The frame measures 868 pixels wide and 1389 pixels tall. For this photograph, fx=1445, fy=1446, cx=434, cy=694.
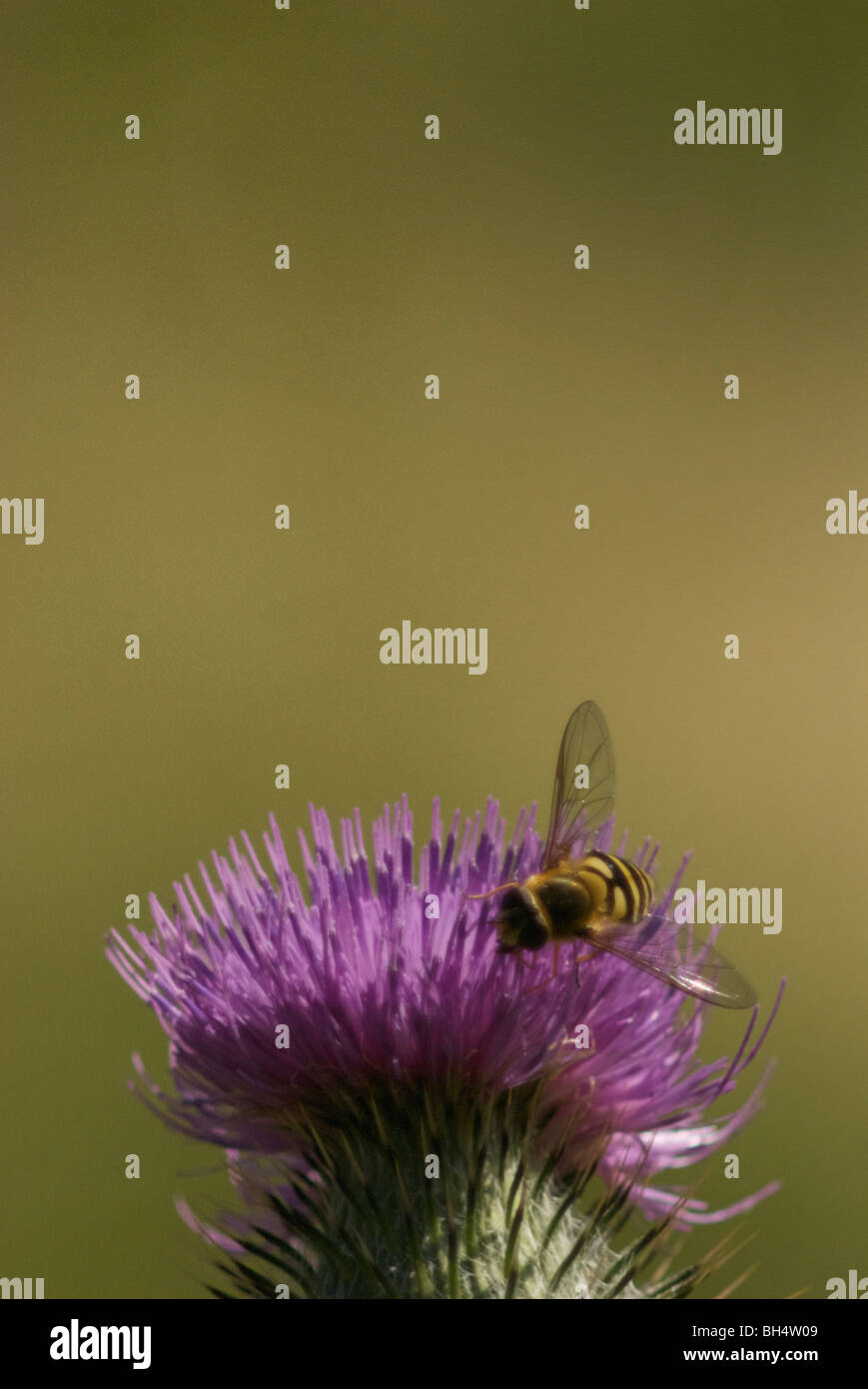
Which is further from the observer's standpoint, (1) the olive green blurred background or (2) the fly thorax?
(1) the olive green blurred background

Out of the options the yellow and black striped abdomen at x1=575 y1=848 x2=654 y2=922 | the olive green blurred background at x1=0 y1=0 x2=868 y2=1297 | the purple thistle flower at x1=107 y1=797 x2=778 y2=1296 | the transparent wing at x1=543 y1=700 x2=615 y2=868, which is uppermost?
the olive green blurred background at x1=0 y1=0 x2=868 y2=1297

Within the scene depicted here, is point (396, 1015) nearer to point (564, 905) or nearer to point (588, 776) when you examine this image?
point (564, 905)

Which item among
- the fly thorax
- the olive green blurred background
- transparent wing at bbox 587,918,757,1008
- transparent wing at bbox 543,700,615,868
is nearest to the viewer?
transparent wing at bbox 587,918,757,1008

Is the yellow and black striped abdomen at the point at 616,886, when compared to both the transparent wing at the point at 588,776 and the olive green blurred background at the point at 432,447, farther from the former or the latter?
the olive green blurred background at the point at 432,447

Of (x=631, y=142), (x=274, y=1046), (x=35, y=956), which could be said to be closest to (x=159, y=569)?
(x=35, y=956)

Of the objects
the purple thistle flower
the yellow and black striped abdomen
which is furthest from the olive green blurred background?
the yellow and black striped abdomen

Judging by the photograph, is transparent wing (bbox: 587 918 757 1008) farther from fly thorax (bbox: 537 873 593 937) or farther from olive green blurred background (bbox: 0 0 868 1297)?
olive green blurred background (bbox: 0 0 868 1297)

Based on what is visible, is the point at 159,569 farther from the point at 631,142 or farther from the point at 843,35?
the point at 843,35

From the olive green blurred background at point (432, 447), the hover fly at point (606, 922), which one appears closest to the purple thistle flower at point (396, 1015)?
the hover fly at point (606, 922)
